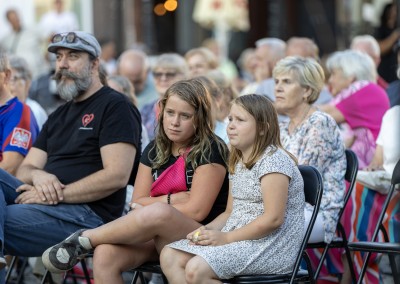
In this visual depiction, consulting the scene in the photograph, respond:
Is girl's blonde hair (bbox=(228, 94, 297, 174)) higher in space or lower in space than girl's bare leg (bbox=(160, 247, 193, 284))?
higher

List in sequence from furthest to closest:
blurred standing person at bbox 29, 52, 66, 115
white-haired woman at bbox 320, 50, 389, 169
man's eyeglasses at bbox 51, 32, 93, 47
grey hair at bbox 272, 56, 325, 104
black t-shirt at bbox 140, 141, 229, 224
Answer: blurred standing person at bbox 29, 52, 66, 115 < white-haired woman at bbox 320, 50, 389, 169 < grey hair at bbox 272, 56, 325, 104 < man's eyeglasses at bbox 51, 32, 93, 47 < black t-shirt at bbox 140, 141, 229, 224

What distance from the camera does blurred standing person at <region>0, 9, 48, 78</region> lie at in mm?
15188

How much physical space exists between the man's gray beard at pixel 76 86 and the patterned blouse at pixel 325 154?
51.6 inches


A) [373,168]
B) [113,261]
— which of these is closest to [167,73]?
[373,168]

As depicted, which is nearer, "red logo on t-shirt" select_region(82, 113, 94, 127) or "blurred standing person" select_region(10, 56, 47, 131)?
"red logo on t-shirt" select_region(82, 113, 94, 127)

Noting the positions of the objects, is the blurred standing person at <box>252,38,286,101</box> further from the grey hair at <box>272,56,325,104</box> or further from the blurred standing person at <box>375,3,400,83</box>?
the grey hair at <box>272,56,325,104</box>

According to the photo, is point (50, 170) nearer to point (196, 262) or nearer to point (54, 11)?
point (196, 262)

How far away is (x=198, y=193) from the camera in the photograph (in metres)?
5.74

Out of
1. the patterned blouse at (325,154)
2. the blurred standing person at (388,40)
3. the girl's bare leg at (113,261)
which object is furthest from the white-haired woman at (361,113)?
the blurred standing person at (388,40)

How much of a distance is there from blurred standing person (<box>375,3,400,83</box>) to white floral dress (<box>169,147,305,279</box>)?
5974mm

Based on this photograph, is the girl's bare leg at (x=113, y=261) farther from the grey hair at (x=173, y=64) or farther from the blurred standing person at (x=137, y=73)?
the blurred standing person at (x=137, y=73)

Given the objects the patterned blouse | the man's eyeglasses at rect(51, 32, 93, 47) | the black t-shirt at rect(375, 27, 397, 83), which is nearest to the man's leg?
the patterned blouse

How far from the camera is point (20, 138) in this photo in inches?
272

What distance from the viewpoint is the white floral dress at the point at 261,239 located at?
535cm
